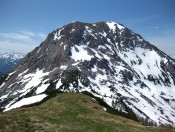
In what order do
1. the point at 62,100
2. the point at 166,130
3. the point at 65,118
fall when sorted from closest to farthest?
1. the point at 65,118
2. the point at 166,130
3. the point at 62,100

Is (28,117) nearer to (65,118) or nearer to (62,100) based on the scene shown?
(65,118)

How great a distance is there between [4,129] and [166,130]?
1279 inches

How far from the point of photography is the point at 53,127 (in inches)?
1580

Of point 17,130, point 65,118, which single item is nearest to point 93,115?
point 65,118

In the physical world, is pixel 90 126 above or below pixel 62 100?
below

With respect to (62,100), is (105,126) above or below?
below

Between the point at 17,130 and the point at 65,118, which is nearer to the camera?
Result: the point at 17,130

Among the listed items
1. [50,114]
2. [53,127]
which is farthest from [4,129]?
[50,114]

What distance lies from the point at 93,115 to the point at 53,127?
48.7 feet

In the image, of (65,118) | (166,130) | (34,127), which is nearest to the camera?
(34,127)

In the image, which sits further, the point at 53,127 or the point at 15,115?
the point at 15,115

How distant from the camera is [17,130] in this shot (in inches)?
1423

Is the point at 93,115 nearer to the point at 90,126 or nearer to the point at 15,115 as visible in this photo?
the point at 90,126

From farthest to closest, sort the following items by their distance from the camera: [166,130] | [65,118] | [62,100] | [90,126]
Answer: [62,100], [166,130], [65,118], [90,126]
